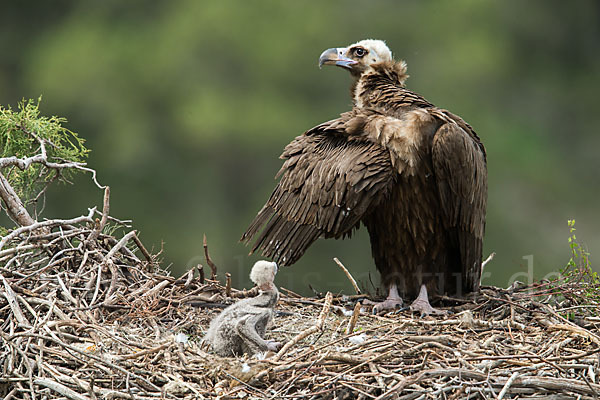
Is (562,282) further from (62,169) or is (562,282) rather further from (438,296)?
(62,169)

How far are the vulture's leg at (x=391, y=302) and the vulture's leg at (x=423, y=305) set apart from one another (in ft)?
0.28

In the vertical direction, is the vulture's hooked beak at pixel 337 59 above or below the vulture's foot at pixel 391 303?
above

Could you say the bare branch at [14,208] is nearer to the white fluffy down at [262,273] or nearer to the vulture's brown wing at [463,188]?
the white fluffy down at [262,273]

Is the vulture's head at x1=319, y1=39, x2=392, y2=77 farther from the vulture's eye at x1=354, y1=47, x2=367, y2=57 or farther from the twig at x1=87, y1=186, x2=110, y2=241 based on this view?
the twig at x1=87, y1=186, x2=110, y2=241

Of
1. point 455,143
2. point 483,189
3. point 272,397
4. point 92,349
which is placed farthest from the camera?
point 483,189

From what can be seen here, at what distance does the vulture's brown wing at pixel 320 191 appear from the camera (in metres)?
3.68

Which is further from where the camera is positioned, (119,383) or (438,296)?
(438,296)

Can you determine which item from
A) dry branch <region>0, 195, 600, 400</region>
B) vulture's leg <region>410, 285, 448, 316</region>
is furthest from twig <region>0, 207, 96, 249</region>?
vulture's leg <region>410, 285, 448, 316</region>

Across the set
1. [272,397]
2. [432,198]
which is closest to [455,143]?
[432,198]

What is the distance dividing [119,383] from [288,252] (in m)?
1.31

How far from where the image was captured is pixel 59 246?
12.2ft

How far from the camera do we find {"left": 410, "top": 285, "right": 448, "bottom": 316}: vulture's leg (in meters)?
3.89

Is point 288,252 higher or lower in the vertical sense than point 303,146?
lower

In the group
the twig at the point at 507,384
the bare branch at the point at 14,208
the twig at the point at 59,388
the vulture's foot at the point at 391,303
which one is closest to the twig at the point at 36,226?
the bare branch at the point at 14,208
